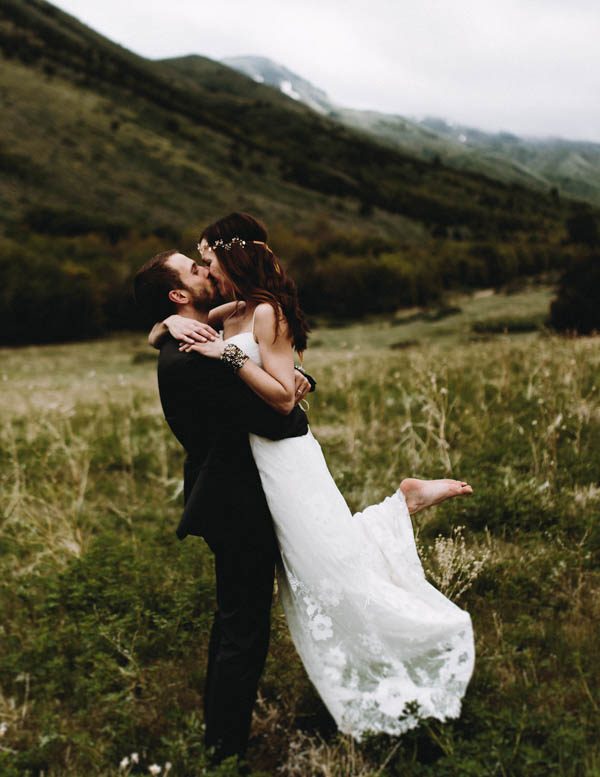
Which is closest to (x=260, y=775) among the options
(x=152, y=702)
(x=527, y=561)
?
(x=152, y=702)

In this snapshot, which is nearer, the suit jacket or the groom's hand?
the suit jacket

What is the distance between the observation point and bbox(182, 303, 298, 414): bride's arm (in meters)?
2.73

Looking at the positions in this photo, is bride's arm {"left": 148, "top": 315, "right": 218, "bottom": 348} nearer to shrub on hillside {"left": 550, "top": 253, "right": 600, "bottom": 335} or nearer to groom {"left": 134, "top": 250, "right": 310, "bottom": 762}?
groom {"left": 134, "top": 250, "right": 310, "bottom": 762}

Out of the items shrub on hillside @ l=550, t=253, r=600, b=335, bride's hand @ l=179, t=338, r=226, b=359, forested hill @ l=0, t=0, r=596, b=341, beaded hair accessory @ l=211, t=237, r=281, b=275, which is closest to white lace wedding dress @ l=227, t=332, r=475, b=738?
bride's hand @ l=179, t=338, r=226, b=359

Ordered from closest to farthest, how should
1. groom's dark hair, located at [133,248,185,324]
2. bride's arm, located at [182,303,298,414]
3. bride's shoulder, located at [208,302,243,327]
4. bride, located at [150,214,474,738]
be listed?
1. bride's arm, located at [182,303,298,414]
2. bride, located at [150,214,474,738]
3. groom's dark hair, located at [133,248,185,324]
4. bride's shoulder, located at [208,302,243,327]

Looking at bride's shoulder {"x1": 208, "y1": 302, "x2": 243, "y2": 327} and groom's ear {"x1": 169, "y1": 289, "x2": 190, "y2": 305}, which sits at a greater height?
groom's ear {"x1": 169, "y1": 289, "x2": 190, "y2": 305}

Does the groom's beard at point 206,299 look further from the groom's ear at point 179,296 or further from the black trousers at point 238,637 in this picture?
the black trousers at point 238,637

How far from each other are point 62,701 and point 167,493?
10.2 feet

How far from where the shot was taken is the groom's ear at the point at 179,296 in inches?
122

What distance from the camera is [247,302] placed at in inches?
115

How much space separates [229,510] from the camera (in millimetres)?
2896

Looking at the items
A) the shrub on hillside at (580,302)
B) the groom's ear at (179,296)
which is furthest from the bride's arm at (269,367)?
the shrub on hillside at (580,302)

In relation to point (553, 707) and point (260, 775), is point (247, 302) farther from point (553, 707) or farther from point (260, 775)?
point (553, 707)

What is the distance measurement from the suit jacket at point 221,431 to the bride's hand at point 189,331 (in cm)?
7
